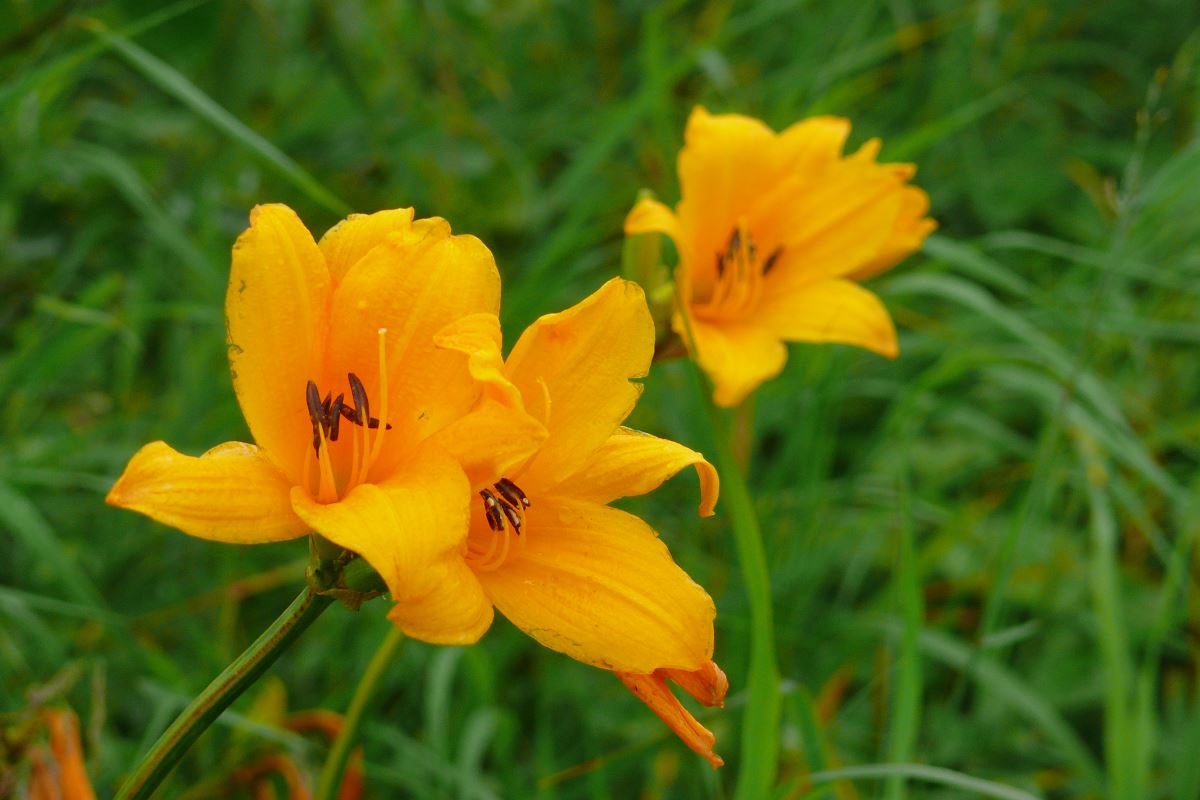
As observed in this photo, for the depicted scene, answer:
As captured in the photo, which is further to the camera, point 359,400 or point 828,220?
point 828,220

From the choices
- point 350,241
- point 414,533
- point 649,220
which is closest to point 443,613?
point 414,533

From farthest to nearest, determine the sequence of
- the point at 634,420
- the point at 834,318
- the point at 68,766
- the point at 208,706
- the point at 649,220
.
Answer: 1. the point at 634,420
2. the point at 834,318
3. the point at 649,220
4. the point at 68,766
5. the point at 208,706

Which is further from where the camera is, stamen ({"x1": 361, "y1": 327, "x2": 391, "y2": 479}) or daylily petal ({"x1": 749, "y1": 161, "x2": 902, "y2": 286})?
daylily petal ({"x1": 749, "y1": 161, "x2": 902, "y2": 286})

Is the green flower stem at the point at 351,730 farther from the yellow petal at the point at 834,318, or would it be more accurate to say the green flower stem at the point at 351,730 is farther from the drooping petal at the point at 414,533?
the yellow petal at the point at 834,318

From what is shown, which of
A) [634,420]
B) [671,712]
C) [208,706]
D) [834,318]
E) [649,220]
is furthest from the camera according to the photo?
[634,420]

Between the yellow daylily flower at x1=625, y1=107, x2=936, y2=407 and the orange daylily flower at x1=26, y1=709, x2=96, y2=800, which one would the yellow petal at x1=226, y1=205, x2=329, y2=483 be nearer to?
the orange daylily flower at x1=26, y1=709, x2=96, y2=800

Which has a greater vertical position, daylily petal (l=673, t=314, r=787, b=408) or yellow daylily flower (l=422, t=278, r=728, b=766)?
yellow daylily flower (l=422, t=278, r=728, b=766)

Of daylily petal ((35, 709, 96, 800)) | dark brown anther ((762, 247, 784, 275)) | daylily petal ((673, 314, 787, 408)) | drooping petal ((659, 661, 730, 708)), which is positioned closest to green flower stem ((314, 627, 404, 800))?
daylily petal ((35, 709, 96, 800))

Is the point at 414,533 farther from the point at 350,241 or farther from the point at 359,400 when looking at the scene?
the point at 350,241
